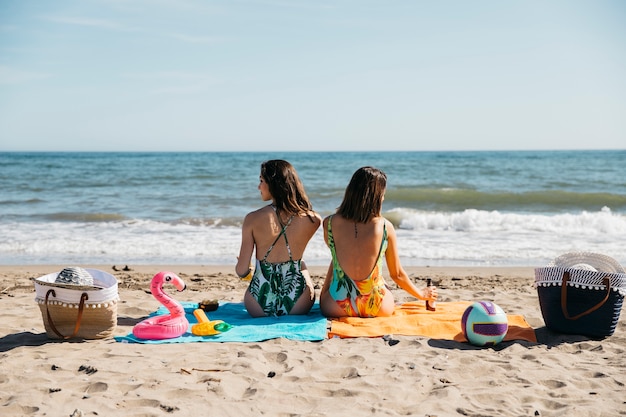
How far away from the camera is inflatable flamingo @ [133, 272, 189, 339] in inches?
180

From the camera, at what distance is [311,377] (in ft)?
12.3

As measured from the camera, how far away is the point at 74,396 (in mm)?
3404

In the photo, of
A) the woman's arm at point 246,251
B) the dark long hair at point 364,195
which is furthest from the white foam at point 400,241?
the dark long hair at point 364,195

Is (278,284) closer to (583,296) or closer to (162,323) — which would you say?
(162,323)

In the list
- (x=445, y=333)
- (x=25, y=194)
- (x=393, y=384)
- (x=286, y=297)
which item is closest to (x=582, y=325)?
(x=445, y=333)

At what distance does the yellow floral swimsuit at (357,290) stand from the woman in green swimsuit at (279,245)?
0.26m

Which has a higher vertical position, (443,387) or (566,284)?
(566,284)

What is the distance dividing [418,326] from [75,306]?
2.70 m

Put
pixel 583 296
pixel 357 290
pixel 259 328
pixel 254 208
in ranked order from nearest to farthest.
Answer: pixel 583 296, pixel 259 328, pixel 357 290, pixel 254 208

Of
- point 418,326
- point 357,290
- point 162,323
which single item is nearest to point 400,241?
point 357,290

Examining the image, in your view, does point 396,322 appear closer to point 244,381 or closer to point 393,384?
point 393,384

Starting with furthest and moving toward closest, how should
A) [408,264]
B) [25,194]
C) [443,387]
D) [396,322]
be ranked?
[25,194]
[408,264]
[396,322]
[443,387]

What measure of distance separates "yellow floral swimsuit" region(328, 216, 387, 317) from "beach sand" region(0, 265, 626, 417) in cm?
54

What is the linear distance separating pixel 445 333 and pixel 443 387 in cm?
120
